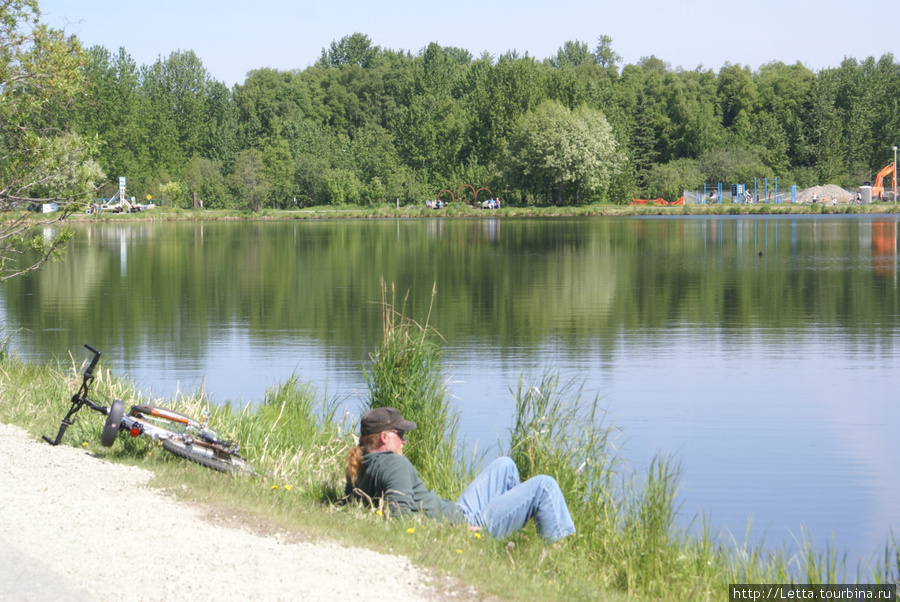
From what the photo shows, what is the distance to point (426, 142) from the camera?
11538cm

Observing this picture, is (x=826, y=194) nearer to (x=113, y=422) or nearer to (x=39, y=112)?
(x=39, y=112)

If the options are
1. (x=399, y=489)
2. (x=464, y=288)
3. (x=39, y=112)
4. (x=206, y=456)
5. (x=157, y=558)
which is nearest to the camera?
(x=157, y=558)

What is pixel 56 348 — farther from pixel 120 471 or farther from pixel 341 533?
pixel 341 533

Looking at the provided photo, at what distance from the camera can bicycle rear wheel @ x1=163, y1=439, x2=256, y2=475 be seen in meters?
8.86

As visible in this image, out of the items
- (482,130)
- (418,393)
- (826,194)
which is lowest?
(418,393)

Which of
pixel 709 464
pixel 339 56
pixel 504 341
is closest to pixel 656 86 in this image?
pixel 339 56

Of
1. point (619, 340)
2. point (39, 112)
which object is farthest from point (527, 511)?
point (619, 340)

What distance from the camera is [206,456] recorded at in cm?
891

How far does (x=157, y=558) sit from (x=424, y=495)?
6.86 feet

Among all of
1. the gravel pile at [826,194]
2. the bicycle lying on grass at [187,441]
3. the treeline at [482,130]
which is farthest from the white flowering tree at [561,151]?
the bicycle lying on grass at [187,441]

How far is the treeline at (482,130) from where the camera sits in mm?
102625

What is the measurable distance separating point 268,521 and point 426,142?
109823 millimetres

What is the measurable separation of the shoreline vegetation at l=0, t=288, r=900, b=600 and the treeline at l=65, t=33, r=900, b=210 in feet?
270

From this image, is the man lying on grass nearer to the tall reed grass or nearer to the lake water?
the tall reed grass
